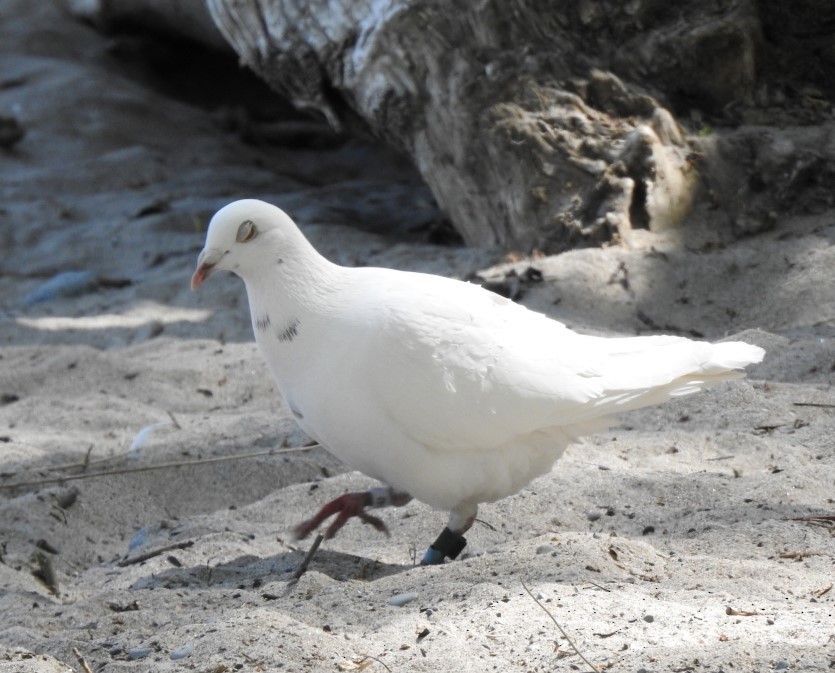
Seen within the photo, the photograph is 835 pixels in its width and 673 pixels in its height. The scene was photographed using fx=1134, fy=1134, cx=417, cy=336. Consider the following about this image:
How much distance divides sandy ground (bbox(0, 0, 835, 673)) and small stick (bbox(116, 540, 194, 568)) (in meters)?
0.01

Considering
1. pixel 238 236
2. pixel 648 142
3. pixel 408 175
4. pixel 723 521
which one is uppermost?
pixel 238 236

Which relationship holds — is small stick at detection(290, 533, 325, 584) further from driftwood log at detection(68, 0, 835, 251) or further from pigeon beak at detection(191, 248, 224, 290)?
driftwood log at detection(68, 0, 835, 251)

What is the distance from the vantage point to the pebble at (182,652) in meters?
2.53

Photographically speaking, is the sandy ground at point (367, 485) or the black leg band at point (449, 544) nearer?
the sandy ground at point (367, 485)

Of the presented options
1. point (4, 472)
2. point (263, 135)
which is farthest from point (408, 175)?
point (4, 472)

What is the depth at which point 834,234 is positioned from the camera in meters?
5.47

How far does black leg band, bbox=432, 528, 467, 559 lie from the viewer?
3352mm

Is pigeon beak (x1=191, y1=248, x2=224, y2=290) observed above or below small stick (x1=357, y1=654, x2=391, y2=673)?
above

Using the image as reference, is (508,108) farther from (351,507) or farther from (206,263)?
(351,507)

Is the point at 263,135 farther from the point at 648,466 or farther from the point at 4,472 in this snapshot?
the point at 648,466

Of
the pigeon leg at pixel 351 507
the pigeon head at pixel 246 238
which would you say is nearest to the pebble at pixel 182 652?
the pigeon leg at pixel 351 507

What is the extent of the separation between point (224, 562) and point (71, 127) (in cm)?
657

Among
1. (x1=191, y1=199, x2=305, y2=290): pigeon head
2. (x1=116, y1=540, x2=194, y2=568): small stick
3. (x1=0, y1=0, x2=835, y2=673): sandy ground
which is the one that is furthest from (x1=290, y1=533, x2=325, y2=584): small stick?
(x1=191, y1=199, x2=305, y2=290): pigeon head

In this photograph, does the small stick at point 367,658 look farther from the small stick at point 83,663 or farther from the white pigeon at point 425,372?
the white pigeon at point 425,372
